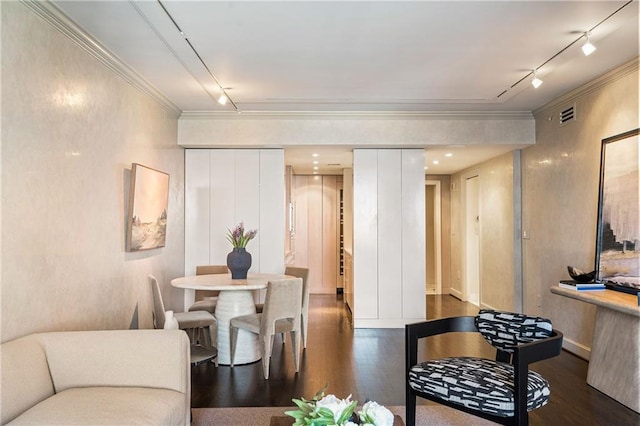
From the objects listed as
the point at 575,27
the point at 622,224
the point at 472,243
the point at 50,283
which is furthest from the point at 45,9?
the point at 472,243

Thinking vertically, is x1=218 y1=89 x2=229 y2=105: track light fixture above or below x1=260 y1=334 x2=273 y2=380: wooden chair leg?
above

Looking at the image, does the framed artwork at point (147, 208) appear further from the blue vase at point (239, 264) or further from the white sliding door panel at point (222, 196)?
the white sliding door panel at point (222, 196)

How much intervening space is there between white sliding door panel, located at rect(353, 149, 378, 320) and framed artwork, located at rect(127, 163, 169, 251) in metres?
2.42

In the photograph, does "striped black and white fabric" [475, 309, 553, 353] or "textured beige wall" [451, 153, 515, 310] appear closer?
"striped black and white fabric" [475, 309, 553, 353]

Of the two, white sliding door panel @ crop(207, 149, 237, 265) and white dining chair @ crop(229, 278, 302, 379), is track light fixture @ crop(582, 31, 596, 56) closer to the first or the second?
white dining chair @ crop(229, 278, 302, 379)

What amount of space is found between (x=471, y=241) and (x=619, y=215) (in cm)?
427

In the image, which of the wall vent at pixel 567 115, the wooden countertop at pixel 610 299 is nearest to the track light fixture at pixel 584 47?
the wall vent at pixel 567 115

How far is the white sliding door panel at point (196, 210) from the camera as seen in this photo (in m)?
5.77

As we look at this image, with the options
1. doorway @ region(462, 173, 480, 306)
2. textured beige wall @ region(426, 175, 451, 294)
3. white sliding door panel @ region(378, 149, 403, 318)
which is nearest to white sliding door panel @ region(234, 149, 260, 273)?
white sliding door panel @ region(378, 149, 403, 318)

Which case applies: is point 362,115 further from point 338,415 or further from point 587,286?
point 338,415

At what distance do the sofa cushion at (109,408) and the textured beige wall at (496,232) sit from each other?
195 inches

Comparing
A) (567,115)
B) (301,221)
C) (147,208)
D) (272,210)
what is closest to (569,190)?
(567,115)

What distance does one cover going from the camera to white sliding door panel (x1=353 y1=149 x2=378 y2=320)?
5848 millimetres

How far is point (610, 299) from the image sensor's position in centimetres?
331
